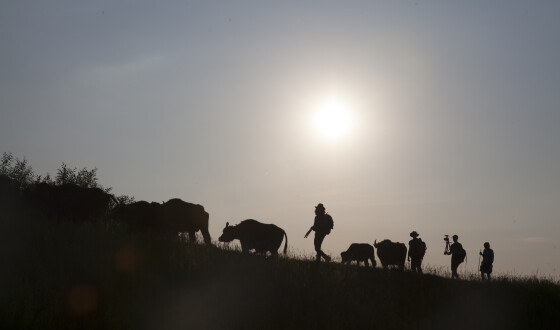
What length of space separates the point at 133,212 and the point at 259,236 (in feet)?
18.3

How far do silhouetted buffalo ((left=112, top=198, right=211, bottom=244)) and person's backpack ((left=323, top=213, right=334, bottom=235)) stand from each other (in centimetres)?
592

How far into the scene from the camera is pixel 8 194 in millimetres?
27109

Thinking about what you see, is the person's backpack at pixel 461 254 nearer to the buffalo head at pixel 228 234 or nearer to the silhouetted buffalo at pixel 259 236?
the silhouetted buffalo at pixel 259 236

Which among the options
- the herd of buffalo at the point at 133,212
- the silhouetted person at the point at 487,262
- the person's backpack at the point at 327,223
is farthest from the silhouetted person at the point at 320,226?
the silhouetted person at the point at 487,262

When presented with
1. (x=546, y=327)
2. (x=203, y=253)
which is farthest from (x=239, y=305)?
(x=546, y=327)

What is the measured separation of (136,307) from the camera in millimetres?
14773

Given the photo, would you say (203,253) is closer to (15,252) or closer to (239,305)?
(239,305)

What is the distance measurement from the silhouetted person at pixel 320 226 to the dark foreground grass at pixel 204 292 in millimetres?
2588

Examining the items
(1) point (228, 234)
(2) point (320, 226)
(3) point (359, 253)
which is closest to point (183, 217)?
(1) point (228, 234)

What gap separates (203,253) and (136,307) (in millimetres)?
4990

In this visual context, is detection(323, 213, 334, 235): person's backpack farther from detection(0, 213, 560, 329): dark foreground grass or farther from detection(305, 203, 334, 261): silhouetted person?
detection(0, 213, 560, 329): dark foreground grass

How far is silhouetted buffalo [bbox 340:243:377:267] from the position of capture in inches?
1430

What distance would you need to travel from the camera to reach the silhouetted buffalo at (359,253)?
36.3 meters

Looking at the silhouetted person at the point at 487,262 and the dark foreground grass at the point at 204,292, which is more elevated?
the silhouetted person at the point at 487,262
